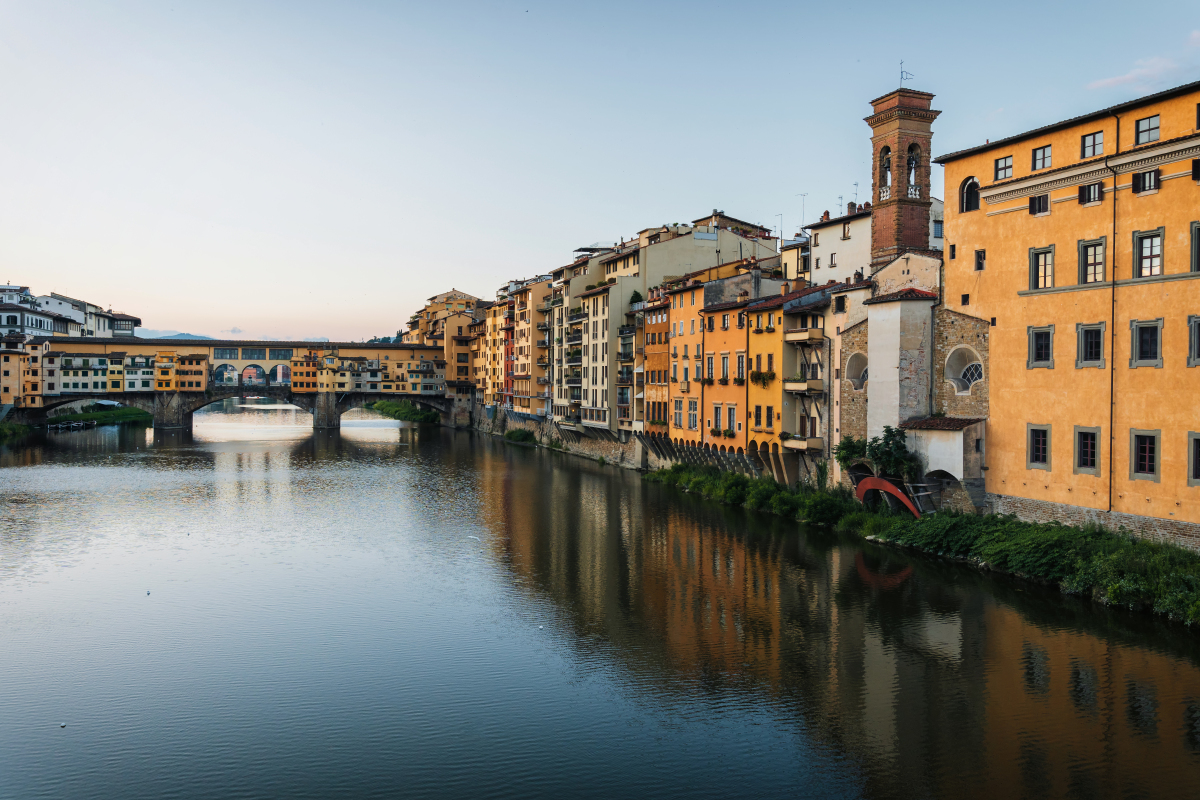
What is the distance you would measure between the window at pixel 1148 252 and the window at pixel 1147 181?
118 centimetres

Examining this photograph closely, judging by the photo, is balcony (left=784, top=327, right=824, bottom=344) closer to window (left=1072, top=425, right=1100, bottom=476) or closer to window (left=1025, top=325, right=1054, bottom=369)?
window (left=1025, top=325, right=1054, bottom=369)

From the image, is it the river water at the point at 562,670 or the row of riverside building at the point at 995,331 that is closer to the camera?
the river water at the point at 562,670

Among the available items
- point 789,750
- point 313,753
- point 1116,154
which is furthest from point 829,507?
point 313,753

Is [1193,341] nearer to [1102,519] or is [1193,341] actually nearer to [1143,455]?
[1143,455]

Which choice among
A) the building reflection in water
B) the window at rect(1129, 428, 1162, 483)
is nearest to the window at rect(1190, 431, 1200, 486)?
the window at rect(1129, 428, 1162, 483)

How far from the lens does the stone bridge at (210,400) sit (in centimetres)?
9775

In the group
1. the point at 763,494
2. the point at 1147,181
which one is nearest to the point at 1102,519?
the point at 1147,181

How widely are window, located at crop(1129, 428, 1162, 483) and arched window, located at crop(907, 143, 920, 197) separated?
15735 mm

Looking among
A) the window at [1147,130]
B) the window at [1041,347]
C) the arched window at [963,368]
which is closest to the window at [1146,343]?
the window at [1041,347]

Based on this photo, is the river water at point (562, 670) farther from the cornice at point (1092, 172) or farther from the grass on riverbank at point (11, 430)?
the grass on riverbank at point (11, 430)

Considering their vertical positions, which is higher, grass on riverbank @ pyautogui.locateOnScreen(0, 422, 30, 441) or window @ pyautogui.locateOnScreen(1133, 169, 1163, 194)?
window @ pyautogui.locateOnScreen(1133, 169, 1163, 194)

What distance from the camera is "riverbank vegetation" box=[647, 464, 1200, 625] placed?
23.4 meters

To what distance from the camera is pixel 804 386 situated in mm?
39281

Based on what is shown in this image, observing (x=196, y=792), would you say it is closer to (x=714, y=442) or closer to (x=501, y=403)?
(x=714, y=442)
